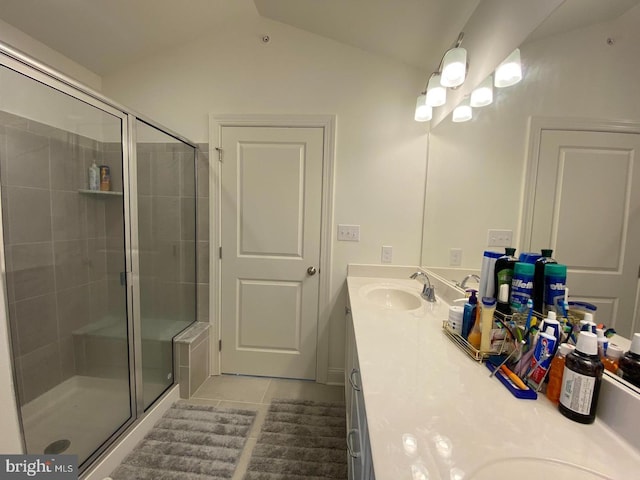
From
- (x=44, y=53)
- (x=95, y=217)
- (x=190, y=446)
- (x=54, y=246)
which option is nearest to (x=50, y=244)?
(x=54, y=246)

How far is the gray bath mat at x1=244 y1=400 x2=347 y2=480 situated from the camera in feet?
4.15

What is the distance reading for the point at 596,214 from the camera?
70cm

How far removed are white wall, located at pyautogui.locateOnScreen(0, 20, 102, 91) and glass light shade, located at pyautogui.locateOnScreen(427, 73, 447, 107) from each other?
6.21 ft

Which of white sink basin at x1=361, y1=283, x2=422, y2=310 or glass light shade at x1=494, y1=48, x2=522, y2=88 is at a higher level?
glass light shade at x1=494, y1=48, x2=522, y2=88

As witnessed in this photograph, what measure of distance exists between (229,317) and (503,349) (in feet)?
5.98

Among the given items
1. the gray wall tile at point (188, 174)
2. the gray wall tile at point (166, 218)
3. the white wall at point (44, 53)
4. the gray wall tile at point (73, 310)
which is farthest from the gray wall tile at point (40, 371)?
the white wall at point (44, 53)

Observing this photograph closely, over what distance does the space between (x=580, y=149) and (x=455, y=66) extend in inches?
30.8

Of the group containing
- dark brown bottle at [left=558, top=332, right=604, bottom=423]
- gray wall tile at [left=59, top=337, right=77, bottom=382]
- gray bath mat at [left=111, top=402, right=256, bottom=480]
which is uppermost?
dark brown bottle at [left=558, top=332, right=604, bottom=423]

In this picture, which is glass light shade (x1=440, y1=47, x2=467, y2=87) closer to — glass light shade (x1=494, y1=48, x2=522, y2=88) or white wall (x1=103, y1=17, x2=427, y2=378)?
glass light shade (x1=494, y1=48, x2=522, y2=88)

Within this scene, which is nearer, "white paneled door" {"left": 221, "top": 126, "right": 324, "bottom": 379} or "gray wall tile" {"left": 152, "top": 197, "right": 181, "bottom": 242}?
"gray wall tile" {"left": 152, "top": 197, "right": 181, "bottom": 242}

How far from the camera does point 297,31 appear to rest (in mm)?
1821

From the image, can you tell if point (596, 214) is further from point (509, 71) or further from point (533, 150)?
point (509, 71)

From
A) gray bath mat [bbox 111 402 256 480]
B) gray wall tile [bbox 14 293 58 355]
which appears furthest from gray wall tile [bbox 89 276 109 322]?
gray bath mat [bbox 111 402 256 480]

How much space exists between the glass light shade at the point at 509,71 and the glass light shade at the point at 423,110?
59 centimetres
